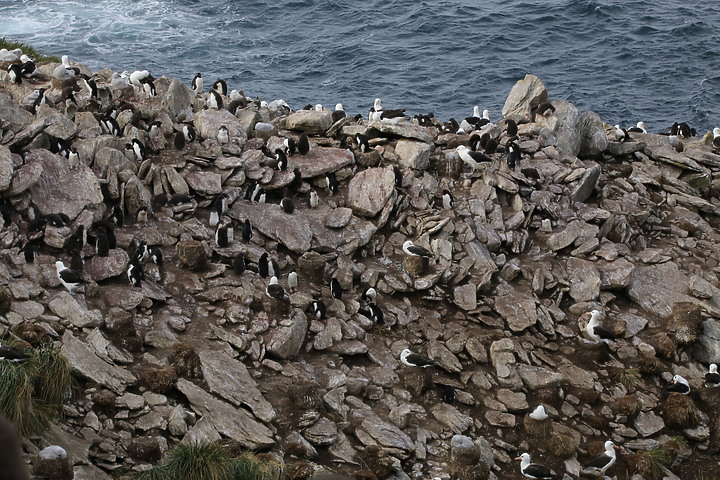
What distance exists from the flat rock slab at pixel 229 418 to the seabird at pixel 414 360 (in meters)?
4.35

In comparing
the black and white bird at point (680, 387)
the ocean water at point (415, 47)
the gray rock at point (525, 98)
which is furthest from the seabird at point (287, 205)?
Answer: the ocean water at point (415, 47)

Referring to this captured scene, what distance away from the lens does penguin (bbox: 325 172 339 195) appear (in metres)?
23.5

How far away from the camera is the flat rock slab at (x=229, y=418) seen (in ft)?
49.9

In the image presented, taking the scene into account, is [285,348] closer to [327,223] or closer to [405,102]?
[327,223]

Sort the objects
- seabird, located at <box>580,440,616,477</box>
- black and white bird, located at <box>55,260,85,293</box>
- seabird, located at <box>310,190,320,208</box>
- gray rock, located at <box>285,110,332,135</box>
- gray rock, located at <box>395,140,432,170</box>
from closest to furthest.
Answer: seabird, located at <box>580,440,616,477</box>
black and white bird, located at <box>55,260,85,293</box>
seabird, located at <box>310,190,320,208</box>
gray rock, located at <box>395,140,432,170</box>
gray rock, located at <box>285,110,332,135</box>

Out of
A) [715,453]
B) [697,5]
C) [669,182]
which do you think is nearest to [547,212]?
[669,182]

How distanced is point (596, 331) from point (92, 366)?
12.5m

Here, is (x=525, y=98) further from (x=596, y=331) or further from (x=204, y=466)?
(x=204, y=466)

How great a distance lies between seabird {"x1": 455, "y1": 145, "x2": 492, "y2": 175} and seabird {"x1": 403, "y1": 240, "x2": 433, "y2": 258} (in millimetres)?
4112

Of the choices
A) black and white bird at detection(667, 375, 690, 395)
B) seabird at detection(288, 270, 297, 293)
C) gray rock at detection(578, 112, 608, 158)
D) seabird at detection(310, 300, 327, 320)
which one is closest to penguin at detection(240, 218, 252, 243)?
seabird at detection(288, 270, 297, 293)

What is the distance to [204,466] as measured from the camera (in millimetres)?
13125

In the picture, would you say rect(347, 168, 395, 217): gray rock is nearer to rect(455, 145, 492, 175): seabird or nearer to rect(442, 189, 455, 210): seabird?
rect(442, 189, 455, 210): seabird

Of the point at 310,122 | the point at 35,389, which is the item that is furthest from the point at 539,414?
the point at 310,122

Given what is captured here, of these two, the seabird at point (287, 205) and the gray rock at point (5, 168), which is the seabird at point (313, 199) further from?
the gray rock at point (5, 168)
